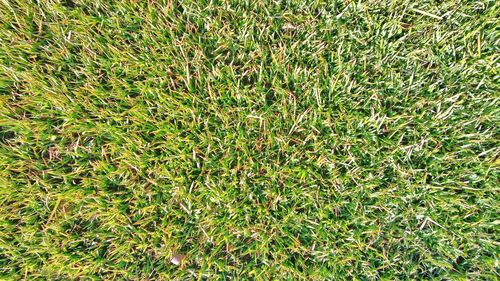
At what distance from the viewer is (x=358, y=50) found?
1762 mm

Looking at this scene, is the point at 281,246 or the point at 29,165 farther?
the point at 29,165

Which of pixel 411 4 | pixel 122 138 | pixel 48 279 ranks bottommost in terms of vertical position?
pixel 48 279

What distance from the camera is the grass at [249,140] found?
170 centimetres

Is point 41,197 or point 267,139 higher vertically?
point 267,139

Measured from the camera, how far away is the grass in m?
1.70

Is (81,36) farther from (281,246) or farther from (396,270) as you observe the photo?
(396,270)

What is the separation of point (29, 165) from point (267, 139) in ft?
3.97

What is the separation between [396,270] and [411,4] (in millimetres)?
1290

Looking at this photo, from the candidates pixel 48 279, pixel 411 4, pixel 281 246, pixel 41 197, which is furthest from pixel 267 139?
pixel 48 279

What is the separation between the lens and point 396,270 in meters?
1.68

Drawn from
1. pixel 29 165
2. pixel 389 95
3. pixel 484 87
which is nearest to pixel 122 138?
pixel 29 165

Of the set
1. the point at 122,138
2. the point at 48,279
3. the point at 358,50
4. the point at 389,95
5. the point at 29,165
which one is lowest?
the point at 48,279

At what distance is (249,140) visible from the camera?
175cm

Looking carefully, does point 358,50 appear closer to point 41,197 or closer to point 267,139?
point 267,139
